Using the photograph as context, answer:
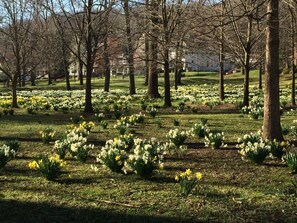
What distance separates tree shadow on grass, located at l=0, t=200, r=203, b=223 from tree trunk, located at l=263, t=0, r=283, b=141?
4.20m

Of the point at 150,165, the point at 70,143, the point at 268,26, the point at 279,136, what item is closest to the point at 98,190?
the point at 150,165

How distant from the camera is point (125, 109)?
16578mm

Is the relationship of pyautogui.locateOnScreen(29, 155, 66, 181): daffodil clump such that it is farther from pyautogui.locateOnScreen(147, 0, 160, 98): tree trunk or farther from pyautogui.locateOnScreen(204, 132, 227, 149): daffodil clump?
pyautogui.locateOnScreen(147, 0, 160, 98): tree trunk

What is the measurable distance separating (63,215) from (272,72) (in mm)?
5070

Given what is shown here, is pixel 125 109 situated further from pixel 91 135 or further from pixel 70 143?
pixel 70 143

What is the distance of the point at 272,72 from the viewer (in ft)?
26.0

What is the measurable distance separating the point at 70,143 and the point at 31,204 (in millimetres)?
2486

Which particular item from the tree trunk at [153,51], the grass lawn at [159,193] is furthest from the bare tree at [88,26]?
the grass lawn at [159,193]

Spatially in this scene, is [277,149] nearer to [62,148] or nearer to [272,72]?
[272,72]

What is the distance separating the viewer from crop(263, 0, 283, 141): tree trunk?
789 cm

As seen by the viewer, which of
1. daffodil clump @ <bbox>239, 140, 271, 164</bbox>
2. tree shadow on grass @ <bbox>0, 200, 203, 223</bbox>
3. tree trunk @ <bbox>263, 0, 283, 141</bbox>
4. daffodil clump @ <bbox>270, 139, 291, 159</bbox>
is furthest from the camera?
tree trunk @ <bbox>263, 0, 283, 141</bbox>

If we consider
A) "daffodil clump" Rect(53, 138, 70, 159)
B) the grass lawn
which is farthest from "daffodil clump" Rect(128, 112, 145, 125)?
"daffodil clump" Rect(53, 138, 70, 159)

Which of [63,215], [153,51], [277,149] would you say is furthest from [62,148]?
[153,51]

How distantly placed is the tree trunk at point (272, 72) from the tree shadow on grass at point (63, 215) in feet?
13.8
